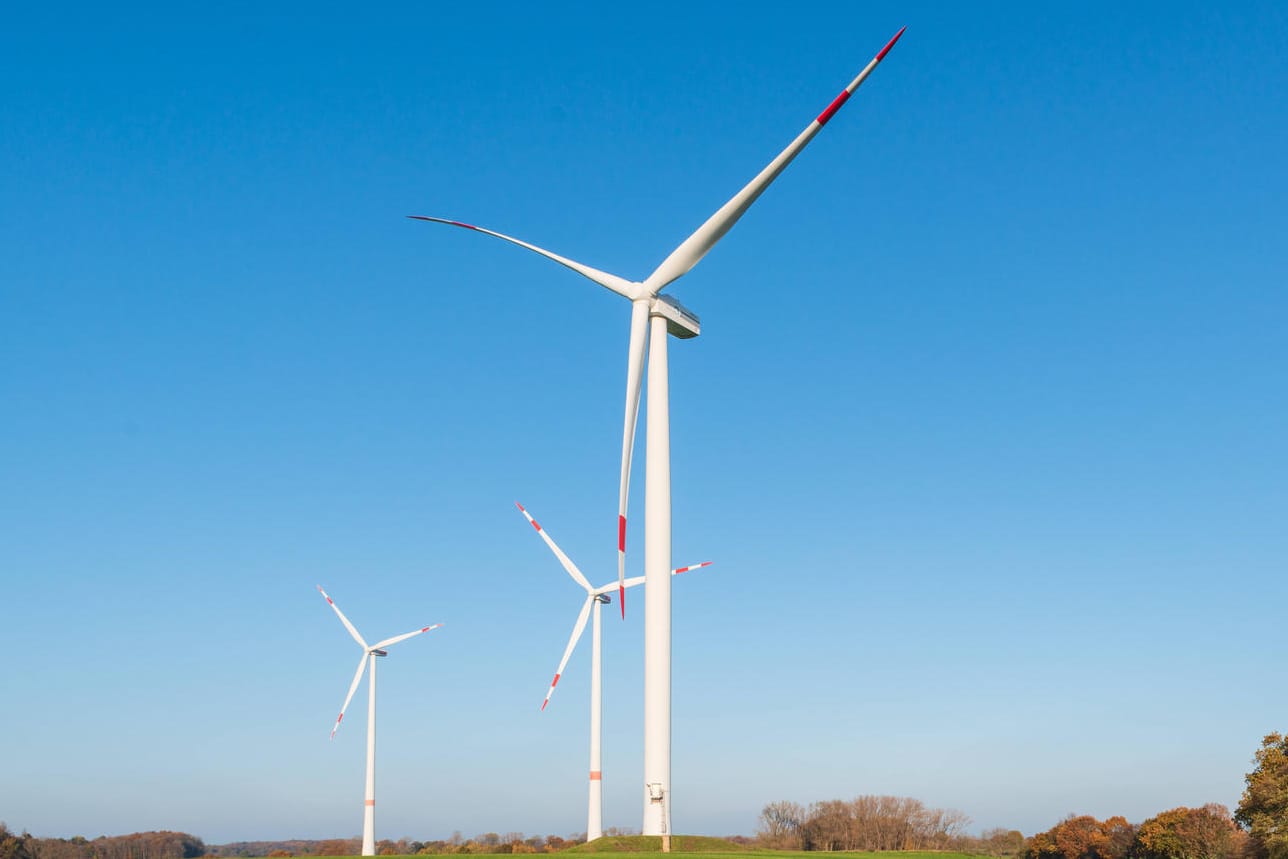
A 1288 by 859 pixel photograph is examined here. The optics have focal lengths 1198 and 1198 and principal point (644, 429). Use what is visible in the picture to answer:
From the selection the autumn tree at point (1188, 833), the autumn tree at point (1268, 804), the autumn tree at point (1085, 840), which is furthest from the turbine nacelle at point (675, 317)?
the autumn tree at point (1085, 840)

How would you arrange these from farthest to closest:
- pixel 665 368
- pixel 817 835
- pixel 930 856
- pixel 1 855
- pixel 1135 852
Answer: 1. pixel 1 855
2. pixel 817 835
3. pixel 1135 852
4. pixel 930 856
5. pixel 665 368

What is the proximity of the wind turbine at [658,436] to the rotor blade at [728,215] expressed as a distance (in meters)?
0.04

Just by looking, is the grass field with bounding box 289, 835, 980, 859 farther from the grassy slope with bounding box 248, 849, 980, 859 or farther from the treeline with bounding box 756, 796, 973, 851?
the treeline with bounding box 756, 796, 973, 851

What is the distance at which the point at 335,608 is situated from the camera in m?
125

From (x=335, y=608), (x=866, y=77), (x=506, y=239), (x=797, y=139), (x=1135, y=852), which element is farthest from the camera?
(x=1135, y=852)

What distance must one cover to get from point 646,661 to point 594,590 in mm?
42081

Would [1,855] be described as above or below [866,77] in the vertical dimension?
below

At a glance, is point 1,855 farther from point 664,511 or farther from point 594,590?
point 664,511

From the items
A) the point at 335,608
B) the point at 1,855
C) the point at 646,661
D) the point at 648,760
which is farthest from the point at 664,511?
the point at 1,855

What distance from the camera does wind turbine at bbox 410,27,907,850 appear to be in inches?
2160

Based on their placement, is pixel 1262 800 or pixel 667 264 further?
pixel 1262 800

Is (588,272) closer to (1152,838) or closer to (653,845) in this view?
(653,845)

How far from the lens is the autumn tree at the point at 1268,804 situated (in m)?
78.5

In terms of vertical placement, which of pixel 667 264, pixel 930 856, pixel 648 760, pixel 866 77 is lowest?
pixel 930 856
